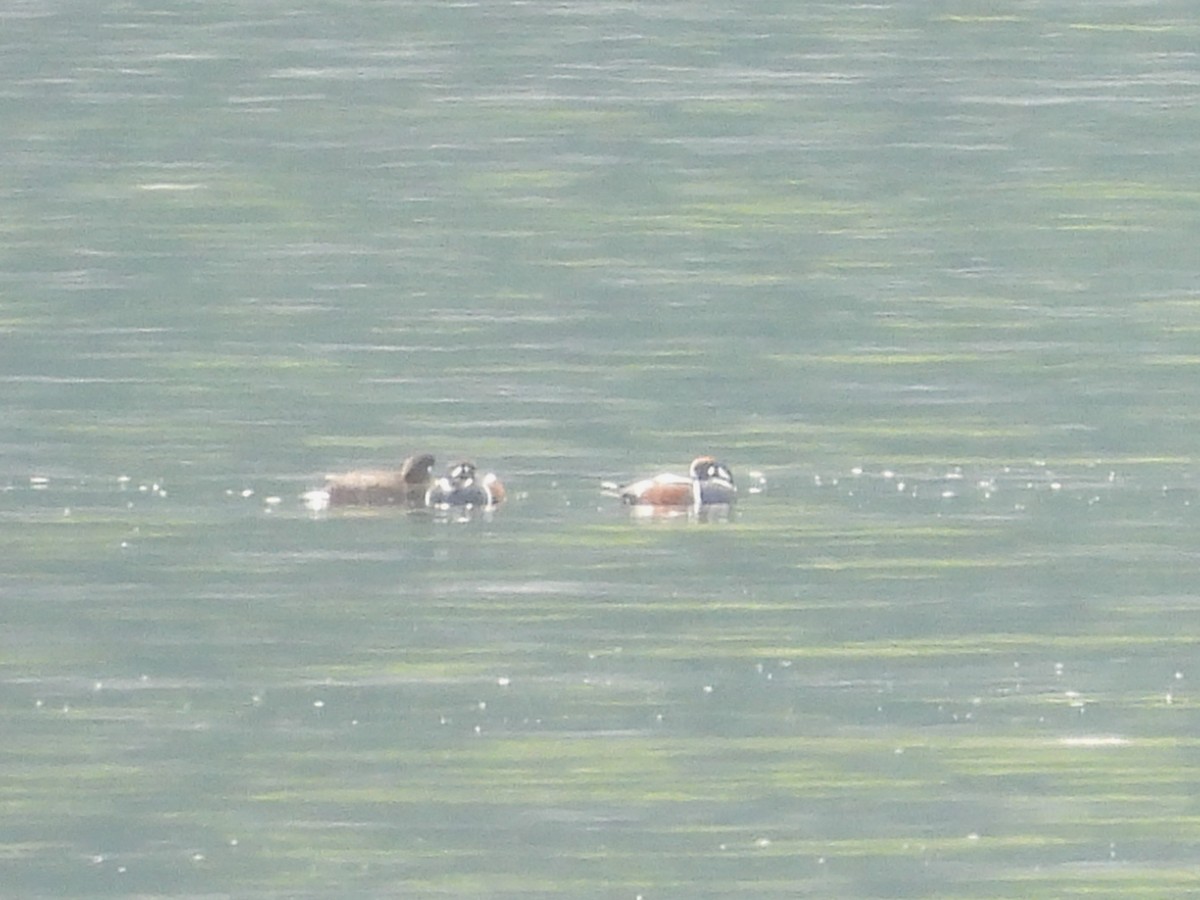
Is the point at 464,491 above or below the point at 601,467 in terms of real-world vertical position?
above

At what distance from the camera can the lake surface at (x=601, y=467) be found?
9.90 m

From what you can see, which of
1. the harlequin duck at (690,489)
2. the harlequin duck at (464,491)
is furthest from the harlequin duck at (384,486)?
the harlequin duck at (690,489)

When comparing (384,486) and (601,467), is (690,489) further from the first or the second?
(601,467)

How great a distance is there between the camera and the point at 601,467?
1742cm

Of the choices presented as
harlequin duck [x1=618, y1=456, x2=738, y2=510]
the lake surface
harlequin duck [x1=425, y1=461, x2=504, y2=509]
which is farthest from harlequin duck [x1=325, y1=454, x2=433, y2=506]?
harlequin duck [x1=618, y1=456, x2=738, y2=510]

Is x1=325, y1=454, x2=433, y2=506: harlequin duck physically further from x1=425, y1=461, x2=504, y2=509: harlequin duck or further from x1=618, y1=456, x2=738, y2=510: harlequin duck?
x1=618, y1=456, x2=738, y2=510: harlequin duck

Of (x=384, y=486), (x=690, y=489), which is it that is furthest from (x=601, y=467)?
(x=690, y=489)

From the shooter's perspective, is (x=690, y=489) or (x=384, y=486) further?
(x=384, y=486)

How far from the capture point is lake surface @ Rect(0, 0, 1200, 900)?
9.90 meters

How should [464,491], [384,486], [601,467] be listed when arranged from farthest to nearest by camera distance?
[601,467], [384,486], [464,491]

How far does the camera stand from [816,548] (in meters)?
14.4

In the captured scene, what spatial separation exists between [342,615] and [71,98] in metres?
26.1

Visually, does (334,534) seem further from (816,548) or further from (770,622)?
(770,622)

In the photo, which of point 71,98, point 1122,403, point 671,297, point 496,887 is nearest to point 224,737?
point 496,887
